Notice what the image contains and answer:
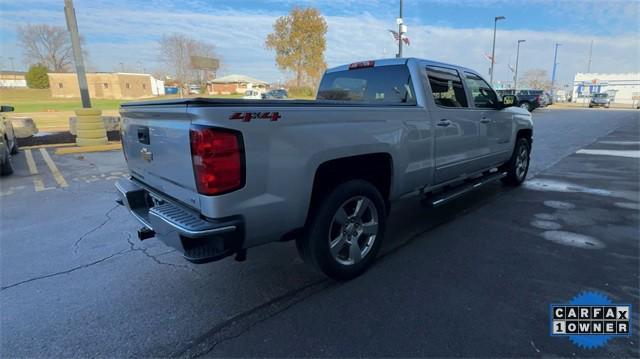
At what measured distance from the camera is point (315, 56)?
44.3 meters

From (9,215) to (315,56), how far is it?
42.3m

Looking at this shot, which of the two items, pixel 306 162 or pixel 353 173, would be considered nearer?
pixel 306 162

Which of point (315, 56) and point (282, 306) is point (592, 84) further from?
point (282, 306)

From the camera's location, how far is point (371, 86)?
4391 mm

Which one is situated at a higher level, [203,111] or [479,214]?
[203,111]

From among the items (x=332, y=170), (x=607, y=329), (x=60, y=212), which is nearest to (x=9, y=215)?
(x=60, y=212)

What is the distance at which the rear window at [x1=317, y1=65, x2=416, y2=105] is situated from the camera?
4031mm

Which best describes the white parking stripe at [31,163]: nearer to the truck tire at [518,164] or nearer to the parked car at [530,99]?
the truck tire at [518,164]

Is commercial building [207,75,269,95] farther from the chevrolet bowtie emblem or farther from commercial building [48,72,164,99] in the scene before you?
the chevrolet bowtie emblem

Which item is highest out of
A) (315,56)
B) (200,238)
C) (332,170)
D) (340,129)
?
(315,56)

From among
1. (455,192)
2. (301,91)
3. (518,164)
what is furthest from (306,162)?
(301,91)

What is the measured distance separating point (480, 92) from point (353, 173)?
2.91m

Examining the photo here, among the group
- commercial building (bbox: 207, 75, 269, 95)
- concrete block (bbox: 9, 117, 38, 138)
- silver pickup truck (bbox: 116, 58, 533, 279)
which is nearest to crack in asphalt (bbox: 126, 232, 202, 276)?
silver pickup truck (bbox: 116, 58, 533, 279)

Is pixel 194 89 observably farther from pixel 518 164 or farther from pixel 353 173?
pixel 353 173
